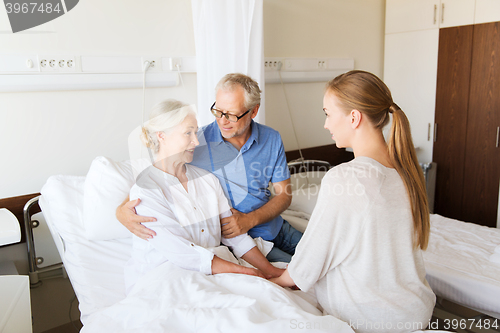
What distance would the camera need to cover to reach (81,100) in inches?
83.0

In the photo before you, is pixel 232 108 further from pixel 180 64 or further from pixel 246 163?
pixel 180 64

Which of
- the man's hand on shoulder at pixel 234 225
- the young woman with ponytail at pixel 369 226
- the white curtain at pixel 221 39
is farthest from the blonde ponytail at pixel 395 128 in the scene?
the white curtain at pixel 221 39

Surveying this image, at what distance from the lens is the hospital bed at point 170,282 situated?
1.10m

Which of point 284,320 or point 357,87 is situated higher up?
point 357,87

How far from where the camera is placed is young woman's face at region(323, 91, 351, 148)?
1.21 meters

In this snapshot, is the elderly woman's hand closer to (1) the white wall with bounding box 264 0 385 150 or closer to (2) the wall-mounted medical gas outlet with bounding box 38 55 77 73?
(2) the wall-mounted medical gas outlet with bounding box 38 55 77 73

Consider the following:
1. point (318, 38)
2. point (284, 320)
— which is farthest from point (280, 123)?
point (284, 320)

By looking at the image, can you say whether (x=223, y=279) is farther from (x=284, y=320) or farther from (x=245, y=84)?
(x=245, y=84)

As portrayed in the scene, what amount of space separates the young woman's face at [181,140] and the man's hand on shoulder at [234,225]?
0.31 meters

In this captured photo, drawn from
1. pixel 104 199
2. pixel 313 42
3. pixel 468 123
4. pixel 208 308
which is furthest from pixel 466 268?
pixel 313 42

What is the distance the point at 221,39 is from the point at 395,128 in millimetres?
1380

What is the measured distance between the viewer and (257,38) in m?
2.35

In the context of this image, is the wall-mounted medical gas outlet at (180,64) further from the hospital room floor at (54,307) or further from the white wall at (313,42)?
the hospital room floor at (54,307)

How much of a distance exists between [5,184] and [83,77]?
64 cm
